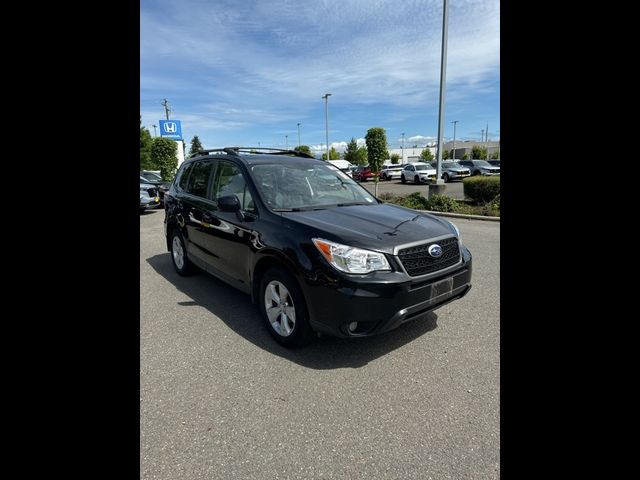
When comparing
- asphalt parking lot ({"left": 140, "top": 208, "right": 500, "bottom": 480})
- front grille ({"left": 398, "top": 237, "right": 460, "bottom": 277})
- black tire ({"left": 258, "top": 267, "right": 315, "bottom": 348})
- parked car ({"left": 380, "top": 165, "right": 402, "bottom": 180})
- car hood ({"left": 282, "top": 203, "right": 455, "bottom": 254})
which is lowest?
asphalt parking lot ({"left": 140, "top": 208, "right": 500, "bottom": 480})

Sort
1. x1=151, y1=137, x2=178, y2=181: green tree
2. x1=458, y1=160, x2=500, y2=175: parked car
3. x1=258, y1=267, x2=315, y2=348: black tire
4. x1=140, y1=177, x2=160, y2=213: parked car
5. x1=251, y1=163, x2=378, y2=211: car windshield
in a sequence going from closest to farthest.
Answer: x1=258, y1=267, x2=315, y2=348: black tire → x1=251, y1=163, x2=378, y2=211: car windshield → x1=140, y1=177, x2=160, y2=213: parked car → x1=151, y1=137, x2=178, y2=181: green tree → x1=458, y1=160, x2=500, y2=175: parked car

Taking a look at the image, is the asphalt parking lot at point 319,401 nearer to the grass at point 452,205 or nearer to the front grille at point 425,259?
the front grille at point 425,259

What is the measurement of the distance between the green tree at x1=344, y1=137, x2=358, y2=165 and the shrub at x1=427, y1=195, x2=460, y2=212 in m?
42.2

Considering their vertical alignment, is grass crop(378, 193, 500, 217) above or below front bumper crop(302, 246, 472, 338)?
above

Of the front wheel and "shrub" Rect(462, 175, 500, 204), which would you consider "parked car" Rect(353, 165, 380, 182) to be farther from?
the front wheel

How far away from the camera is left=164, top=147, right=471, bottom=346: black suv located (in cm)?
275

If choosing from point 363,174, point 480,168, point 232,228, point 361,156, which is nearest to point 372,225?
point 232,228

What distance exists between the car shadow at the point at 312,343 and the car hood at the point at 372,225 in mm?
991

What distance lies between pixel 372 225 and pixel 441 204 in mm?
9637

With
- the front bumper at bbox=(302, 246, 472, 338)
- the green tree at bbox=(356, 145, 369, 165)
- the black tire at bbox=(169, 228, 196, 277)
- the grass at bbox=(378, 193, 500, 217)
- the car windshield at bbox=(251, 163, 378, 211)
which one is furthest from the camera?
the green tree at bbox=(356, 145, 369, 165)

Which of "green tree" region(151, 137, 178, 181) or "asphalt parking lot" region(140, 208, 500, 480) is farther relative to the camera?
"green tree" region(151, 137, 178, 181)

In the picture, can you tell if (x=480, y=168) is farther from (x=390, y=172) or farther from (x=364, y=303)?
(x=364, y=303)

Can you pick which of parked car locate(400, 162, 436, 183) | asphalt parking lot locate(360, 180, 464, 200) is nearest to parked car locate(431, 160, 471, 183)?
asphalt parking lot locate(360, 180, 464, 200)
